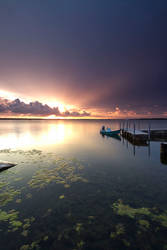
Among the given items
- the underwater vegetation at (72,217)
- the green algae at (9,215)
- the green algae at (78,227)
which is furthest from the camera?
the green algae at (9,215)

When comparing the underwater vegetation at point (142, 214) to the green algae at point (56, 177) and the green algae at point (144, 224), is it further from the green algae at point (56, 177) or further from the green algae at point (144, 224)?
the green algae at point (56, 177)

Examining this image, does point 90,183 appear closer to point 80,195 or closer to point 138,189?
point 80,195

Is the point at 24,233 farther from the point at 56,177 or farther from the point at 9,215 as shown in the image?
the point at 56,177

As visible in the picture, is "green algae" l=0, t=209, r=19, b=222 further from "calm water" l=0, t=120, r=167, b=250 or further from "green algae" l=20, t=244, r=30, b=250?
"green algae" l=20, t=244, r=30, b=250

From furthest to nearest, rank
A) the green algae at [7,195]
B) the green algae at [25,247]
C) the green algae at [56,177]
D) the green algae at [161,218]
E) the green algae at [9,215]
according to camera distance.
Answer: the green algae at [56,177], the green algae at [7,195], the green algae at [9,215], the green algae at [161,218], the green algae at [25,247]

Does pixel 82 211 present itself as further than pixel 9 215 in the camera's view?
Yes

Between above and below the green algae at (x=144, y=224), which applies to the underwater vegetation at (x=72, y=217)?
below

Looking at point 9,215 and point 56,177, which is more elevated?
point 9,215

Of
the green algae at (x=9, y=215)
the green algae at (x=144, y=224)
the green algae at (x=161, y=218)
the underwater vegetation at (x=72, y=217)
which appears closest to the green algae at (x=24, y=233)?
the underwater vegetation at (x=72, y=217)

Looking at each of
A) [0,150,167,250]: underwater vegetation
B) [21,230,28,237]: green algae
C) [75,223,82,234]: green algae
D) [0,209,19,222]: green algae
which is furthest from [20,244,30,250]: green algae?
[75,223,82,234]: green algae

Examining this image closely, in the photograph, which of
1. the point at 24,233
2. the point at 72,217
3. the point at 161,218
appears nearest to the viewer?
the point at 24,233

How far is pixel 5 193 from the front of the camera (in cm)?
776

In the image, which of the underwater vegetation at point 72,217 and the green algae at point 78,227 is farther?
the green algae at point 78,227

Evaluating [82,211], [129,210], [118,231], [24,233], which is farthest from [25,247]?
[129,210]
